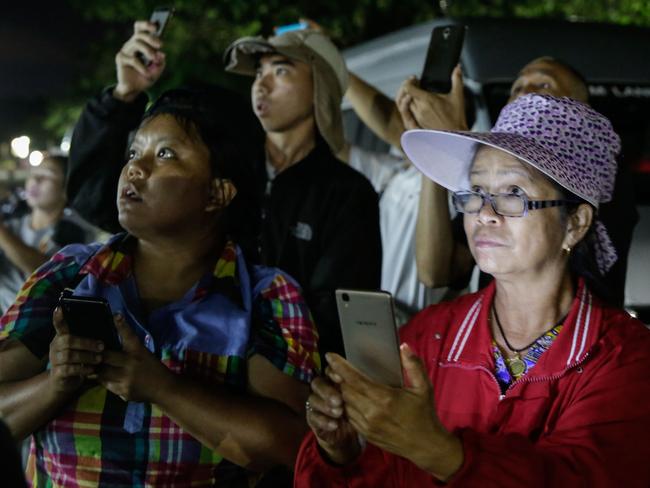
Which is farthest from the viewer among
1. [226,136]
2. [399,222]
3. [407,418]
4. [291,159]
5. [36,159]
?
[36,159]

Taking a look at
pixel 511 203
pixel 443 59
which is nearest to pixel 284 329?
pixel 511 203

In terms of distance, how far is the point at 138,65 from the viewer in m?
2.82

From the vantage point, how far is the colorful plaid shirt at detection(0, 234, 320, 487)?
2.10m

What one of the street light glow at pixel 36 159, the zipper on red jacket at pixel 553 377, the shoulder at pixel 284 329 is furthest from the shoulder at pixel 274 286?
the street light glow at pixel 36 159

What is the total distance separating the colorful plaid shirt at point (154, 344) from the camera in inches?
82.6

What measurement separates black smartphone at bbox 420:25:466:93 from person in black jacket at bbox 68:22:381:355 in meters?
0.47

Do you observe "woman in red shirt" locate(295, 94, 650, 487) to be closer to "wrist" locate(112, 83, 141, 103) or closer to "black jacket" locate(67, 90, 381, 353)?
"black jacket" locate(67, 90, 381, 353)

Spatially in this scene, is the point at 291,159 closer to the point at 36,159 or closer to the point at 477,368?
the point at 477,368

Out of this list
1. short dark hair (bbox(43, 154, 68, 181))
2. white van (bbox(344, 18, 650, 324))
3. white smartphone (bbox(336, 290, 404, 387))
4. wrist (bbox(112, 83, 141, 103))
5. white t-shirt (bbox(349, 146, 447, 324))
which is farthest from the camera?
short dark hair (bbox(43, 154, 68, 181))

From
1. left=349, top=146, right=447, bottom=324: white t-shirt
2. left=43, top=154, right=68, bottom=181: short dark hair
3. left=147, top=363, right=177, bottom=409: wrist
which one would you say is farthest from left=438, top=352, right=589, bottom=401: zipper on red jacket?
left=43, top=154, right=68, bottom=181: short dark hair

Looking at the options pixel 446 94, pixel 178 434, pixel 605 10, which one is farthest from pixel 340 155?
pixel 605 10

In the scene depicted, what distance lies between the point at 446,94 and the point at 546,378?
4.19 feet

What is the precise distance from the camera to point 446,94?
2943 millimetres

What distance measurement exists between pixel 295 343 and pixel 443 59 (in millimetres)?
1290
